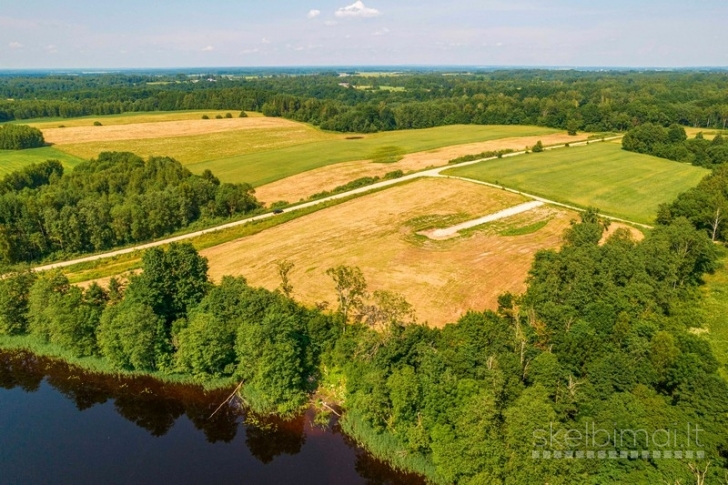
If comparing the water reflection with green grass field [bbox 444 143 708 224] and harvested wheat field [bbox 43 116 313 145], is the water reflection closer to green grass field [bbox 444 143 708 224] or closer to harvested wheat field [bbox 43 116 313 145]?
green grass field [bbox 444 143 708 224]

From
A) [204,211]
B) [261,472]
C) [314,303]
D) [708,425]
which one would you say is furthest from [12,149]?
[708,425]

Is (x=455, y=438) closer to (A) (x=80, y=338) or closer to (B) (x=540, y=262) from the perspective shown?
(B) (x=540, y=262)

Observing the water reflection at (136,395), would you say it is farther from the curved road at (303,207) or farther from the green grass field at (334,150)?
the green grass field at (334,150)

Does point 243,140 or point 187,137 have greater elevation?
point 187,137

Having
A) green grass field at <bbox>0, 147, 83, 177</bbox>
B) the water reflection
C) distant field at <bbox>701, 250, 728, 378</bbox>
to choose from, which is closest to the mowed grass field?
green grass field at <bbox>0, 147, 83, 177</bbox>

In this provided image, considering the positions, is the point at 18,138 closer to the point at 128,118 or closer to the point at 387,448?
the point at 128,118

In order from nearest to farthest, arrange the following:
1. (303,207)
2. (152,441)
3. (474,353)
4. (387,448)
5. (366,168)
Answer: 1. (387,448)
2. (474,353)
3. (152,441)
4. (303,207)
5. (366,168)

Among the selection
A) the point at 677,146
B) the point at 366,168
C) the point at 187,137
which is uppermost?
the point at 187,137

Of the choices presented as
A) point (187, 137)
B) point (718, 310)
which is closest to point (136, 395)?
point (718, 310)
